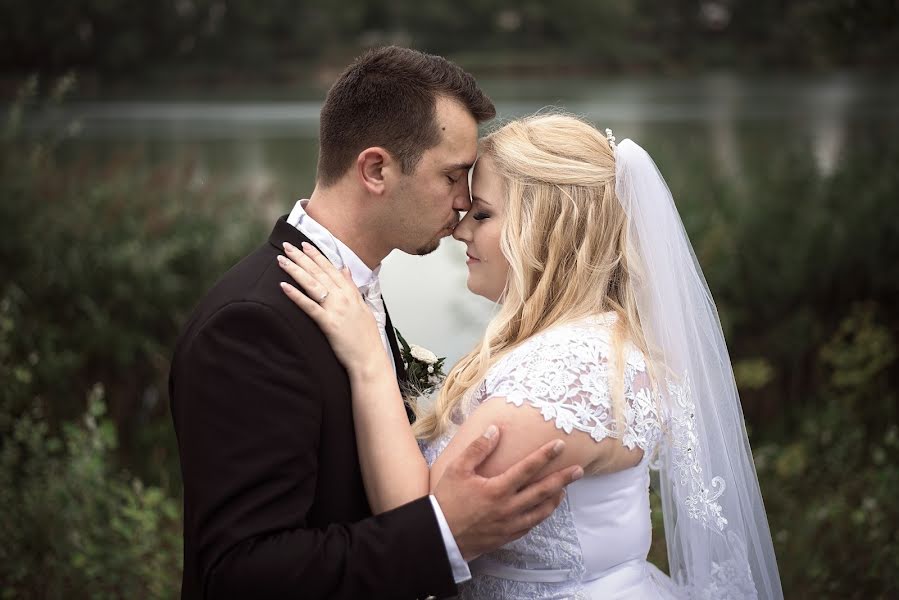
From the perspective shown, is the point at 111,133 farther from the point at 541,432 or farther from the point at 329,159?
the point at 541,432

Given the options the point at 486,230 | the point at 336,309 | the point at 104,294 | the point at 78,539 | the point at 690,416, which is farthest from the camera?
the point at 104,294

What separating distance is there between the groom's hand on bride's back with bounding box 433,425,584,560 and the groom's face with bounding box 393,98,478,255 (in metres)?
0.68

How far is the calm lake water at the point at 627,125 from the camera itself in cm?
760

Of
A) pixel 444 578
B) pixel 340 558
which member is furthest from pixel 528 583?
pixel 340 558

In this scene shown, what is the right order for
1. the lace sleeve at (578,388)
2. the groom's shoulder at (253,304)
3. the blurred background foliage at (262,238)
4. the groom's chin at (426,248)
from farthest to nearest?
the blurred background foliage at (262,238) → the groom's chin at (426,248) → the lace sleeve at (578,388) → the groom's shoulder at (253,304)

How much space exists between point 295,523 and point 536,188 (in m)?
1.16

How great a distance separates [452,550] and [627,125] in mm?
8281

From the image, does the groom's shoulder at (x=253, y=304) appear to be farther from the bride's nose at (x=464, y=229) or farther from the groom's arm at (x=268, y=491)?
the bride's nose at (x=464, y=229)

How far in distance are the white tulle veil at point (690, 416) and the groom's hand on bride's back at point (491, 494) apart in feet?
1.71

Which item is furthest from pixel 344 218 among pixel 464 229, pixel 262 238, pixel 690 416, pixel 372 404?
pixel 262 238

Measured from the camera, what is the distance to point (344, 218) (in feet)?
8.08

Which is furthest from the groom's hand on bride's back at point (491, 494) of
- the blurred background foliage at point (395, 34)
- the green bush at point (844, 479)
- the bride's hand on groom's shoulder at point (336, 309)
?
the blurred background foliage at point (395, 34)

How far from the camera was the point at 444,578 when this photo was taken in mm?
2086

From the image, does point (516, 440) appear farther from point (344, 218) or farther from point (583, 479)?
point (344, 218)
